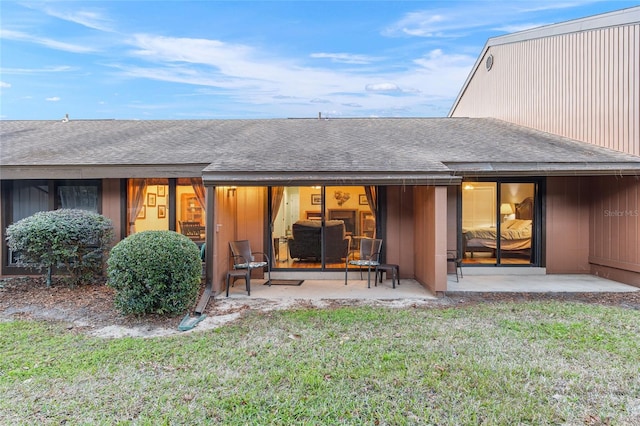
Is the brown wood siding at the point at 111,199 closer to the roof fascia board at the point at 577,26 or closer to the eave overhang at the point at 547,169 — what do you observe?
the eave overhang at the point at 547,169

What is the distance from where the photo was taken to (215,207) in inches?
252

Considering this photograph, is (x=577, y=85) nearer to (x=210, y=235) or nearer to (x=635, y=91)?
(x=635, y=91)

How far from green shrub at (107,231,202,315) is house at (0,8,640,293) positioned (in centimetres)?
129

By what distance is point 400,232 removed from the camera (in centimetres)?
796

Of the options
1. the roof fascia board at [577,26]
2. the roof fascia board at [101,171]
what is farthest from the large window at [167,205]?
the roof fascia board at [577,26]

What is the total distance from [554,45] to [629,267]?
5614 mm

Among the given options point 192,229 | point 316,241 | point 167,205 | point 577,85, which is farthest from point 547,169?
point 167,205

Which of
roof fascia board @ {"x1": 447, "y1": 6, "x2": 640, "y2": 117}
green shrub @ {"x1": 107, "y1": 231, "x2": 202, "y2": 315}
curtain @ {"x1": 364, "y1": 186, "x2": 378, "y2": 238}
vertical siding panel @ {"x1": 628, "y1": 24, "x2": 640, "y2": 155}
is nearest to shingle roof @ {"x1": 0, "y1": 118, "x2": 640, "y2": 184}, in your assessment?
vertical siding panel @ {"x1": 628, "y1": 24, "x2": 640, "y2": 155}

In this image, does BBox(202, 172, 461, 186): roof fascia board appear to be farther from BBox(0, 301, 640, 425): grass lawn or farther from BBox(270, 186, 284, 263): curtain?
BBox(0, 301, 640, 425): grass lawn

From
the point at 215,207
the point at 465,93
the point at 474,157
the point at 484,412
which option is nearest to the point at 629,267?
the point at 474,157

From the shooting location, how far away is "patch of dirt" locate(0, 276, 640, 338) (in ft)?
15.7

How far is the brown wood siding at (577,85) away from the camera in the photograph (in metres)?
7.09

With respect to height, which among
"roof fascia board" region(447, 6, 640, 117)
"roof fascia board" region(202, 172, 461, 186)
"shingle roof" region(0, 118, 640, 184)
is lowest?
"roof fascia board" region(202, 172, 461, 186)

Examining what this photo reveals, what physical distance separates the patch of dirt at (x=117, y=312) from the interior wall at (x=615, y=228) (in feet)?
2.86
